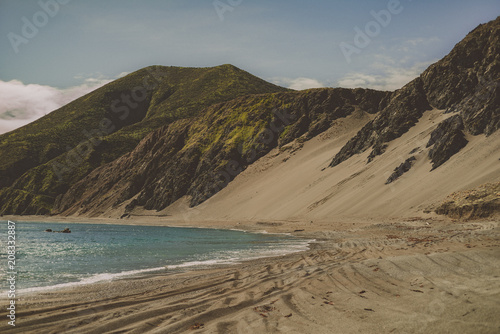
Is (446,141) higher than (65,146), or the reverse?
(65,146)

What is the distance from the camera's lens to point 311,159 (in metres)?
78.2

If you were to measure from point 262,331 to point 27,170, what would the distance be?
167741mm

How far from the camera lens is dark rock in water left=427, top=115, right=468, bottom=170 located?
144 ft

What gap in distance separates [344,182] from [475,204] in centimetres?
2660

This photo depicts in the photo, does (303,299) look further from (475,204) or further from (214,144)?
(214,144)

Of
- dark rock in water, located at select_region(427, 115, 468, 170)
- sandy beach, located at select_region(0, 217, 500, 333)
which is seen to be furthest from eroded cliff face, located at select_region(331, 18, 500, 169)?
sandy beach, located at select_region(0, 217, 500, 333)

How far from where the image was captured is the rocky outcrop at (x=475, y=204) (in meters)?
25.8

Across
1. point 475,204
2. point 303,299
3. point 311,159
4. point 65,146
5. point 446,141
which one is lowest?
point 475,204

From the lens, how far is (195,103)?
186125mm

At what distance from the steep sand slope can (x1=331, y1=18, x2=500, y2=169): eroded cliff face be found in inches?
67.2

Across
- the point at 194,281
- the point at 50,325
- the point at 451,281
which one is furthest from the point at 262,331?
the point at 194,281

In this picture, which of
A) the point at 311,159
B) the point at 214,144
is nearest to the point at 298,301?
the point at 311,159

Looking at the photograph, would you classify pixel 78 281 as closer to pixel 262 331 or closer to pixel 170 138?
pixel 262 331

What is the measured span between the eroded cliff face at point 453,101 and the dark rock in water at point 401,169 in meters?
2.47
